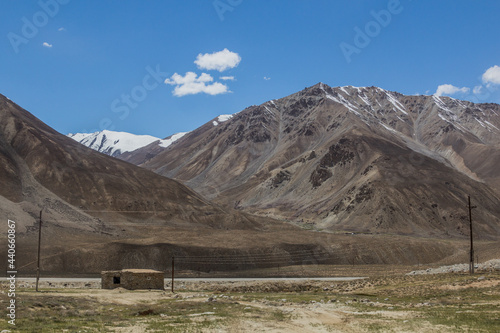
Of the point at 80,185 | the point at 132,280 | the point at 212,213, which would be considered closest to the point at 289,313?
the point at 132,280

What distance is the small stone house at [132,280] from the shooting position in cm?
5078

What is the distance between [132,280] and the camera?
167ft

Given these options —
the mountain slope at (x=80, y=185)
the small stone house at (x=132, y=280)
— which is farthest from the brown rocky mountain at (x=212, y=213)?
the small stone house at (x=132, y=280)

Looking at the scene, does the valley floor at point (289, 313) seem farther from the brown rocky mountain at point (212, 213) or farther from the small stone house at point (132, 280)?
the brown rocky mountain at point (212, 213)

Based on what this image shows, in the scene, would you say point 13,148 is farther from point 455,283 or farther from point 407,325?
point 407,325

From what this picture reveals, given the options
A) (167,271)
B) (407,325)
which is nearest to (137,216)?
(167,271)

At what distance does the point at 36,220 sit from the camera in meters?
92.5

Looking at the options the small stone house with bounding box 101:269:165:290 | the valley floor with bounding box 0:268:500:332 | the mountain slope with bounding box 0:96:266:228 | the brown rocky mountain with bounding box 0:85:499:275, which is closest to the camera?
the valley floor with bounding box 0:268:500:332

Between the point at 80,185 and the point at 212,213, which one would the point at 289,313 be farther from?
the point at 212,213

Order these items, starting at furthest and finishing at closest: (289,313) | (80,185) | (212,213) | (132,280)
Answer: (212,213), (80,185), (132,280), (289,313)

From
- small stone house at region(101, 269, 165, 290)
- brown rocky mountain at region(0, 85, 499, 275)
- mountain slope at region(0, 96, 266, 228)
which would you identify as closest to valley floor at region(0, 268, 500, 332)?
small stone house at region(101, 269, 165, 290)

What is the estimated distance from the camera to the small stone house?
50781 mm

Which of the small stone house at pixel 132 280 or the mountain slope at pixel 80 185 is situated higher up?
the mountain slope at pixel 80 185

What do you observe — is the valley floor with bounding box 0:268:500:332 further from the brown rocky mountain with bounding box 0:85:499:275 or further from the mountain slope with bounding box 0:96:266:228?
the mountain slope with bounding box 0:96:266:228
